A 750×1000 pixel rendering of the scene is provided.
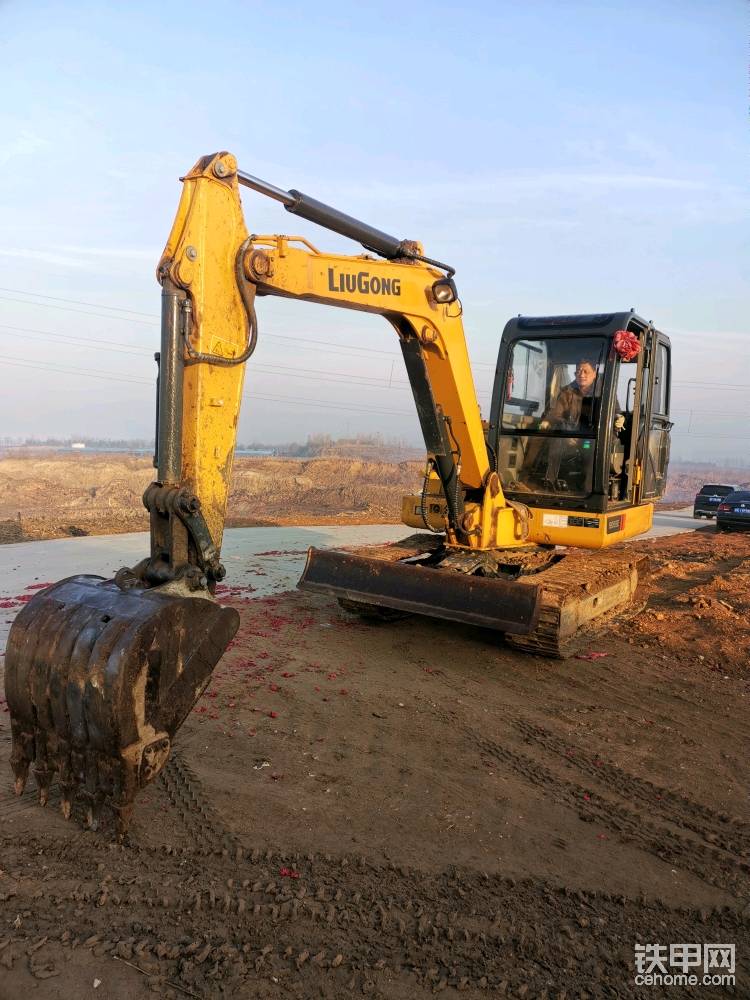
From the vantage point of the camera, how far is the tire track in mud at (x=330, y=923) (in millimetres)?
2586

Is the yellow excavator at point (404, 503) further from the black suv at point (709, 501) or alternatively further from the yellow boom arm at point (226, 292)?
the black suv at point (709, 501)

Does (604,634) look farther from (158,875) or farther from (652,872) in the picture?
(158,875)

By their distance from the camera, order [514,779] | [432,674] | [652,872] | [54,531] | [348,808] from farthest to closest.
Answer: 1. [54,531]
2. [432,674]
3. [514,779]
4. [348,808]
5. [652,872]

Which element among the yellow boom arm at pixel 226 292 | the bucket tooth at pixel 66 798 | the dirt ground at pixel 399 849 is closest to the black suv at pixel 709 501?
the dirt ground at pixel 399 849

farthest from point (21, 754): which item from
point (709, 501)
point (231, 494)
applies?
point (231, 494)

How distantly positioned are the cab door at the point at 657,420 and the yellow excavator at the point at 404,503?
1.2 inches

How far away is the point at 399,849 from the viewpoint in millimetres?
3373

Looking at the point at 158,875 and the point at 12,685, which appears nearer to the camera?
the point at 158,875

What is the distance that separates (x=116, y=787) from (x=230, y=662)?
279 centimetres

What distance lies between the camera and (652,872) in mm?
3318

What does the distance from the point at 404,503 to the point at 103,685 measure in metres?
4.97

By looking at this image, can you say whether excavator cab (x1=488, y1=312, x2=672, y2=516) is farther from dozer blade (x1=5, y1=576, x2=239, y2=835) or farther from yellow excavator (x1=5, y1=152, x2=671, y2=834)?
dozer blade (x1=5, y1=576, x2=239, y2=835)

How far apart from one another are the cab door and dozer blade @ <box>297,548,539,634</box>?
309 cm

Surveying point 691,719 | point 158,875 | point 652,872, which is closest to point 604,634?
point 691,719
